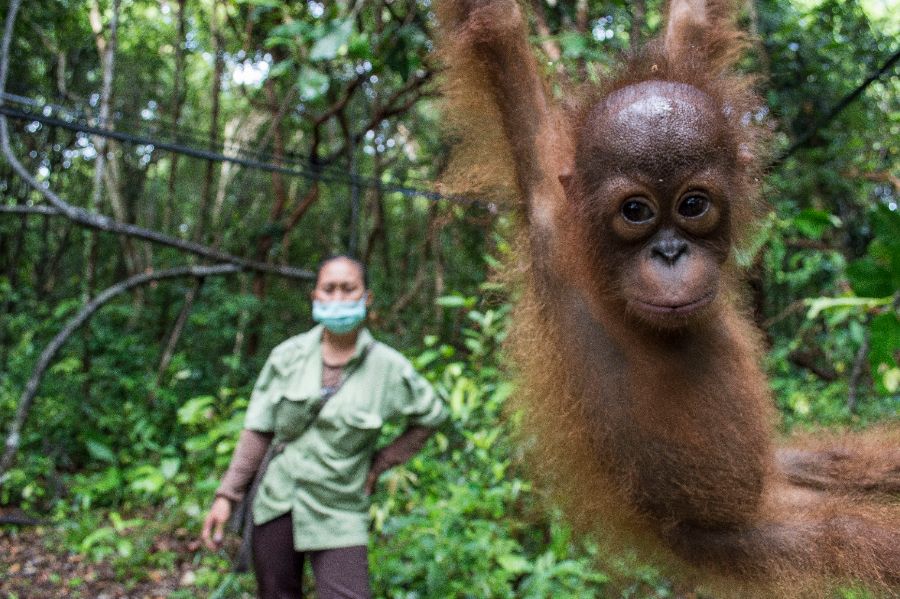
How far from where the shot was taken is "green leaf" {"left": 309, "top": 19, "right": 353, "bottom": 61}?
7.37 ft

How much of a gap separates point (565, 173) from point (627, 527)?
2.76 feet

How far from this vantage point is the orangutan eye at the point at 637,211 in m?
1.35

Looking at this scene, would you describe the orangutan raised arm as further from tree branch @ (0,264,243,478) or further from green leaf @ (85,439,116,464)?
green leaf @ (85,439,116,464)

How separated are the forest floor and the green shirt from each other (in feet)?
3.78

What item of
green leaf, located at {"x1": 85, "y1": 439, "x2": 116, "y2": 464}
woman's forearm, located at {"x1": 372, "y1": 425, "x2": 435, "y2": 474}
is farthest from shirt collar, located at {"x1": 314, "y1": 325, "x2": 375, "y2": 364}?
green leaf, located at {"x1": 85, "y1": 439, "x2": 116, "y2": 464}

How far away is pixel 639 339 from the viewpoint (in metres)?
1.55

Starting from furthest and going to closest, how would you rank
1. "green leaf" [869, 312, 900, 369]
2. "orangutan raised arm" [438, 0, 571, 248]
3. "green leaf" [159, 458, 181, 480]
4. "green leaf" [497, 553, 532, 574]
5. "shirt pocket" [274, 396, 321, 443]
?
"green leaf" [159, 458, 181, 480] < "green leaf" [497, 553, 532, 574] < "shirt pocket" [274, 396, 321, 443] < "green leaf" [869, 312, 900, 369] < "orangutan raised arm" [438, 0, 571, 248]

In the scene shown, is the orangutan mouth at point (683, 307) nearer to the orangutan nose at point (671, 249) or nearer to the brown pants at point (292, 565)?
the orangutan nose at point (671, 249)

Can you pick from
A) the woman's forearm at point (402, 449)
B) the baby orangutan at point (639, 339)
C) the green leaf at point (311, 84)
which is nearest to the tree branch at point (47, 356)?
the green leaf at point (311, 84)

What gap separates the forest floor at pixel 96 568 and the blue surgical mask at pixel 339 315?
1537 millimetres

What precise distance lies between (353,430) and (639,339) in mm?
1132

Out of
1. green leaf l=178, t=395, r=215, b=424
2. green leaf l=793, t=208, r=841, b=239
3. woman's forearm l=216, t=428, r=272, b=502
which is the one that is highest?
green leaf l=793, t=208, r=841, b=239

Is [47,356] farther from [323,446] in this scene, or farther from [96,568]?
[323,446]

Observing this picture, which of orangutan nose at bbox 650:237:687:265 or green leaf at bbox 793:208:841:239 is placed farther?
green leaf at bbox 793:208:841:239
